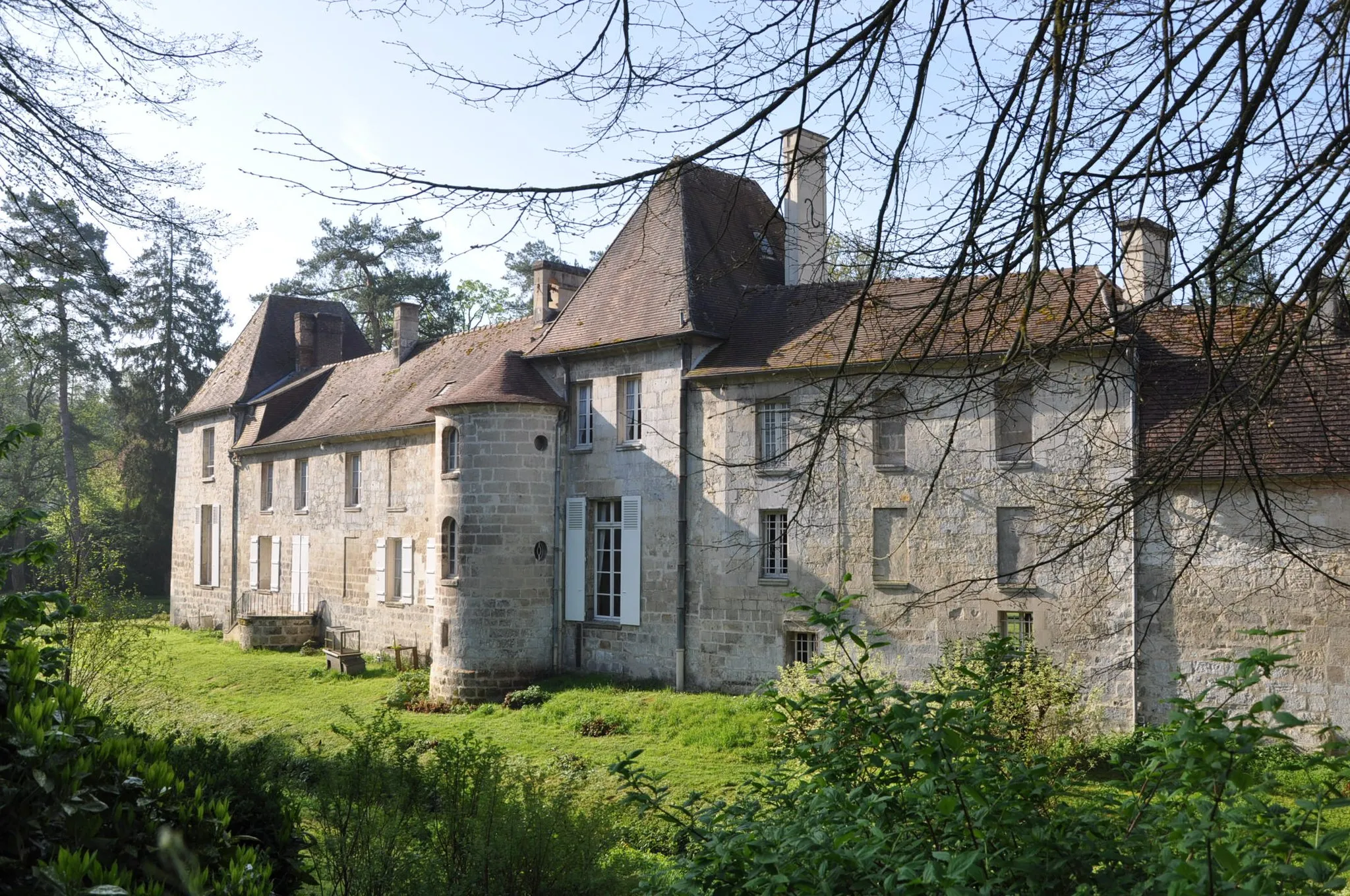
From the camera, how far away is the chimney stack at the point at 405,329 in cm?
2853

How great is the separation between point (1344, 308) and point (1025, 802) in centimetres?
254

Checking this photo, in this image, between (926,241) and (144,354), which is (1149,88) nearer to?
(926,241)

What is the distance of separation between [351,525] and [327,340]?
391 inches

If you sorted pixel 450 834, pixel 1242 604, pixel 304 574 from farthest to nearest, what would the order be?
pixel 304 574 < pixel 1242 604 < pixel 450 834

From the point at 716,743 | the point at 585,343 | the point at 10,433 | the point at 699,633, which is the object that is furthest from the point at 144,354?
the point at 10,433

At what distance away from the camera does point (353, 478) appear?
2658 cm

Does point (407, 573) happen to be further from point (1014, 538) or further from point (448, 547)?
point (1014, 538)

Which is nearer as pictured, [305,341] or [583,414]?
[583,414]

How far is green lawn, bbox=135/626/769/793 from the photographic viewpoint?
14.8 meters

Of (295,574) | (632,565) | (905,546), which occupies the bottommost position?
(295,574)

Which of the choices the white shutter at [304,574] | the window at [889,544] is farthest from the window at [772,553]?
the white shutter at [304,574]

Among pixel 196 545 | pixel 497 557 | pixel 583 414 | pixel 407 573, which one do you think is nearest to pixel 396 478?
pixel 407 573

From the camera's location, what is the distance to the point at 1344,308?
178 inches

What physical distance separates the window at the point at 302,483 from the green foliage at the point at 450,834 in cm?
2164
